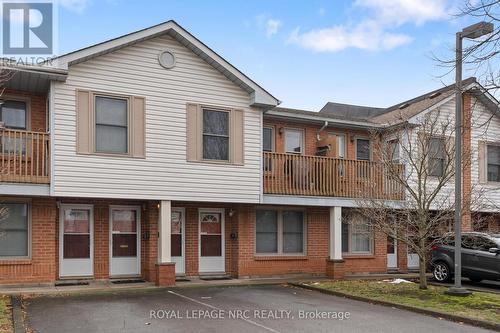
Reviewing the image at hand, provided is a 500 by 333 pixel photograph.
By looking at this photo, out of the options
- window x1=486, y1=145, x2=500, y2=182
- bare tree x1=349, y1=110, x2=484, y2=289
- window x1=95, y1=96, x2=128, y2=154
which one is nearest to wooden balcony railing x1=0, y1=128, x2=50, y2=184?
window x1=95, y1=96, x2=128, y2=154

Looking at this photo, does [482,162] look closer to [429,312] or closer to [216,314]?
[429,312]

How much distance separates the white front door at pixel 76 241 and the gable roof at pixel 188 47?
4.17 meters

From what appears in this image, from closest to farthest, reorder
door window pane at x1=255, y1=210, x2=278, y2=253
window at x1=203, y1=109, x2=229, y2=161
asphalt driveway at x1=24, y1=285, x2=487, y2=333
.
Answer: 1. asphalt driveway at x1=24, y1=285, x2=487, y2=333
2. window at x1=203, y1=109, x2=229, y2=161
3. door window pane at x1=255, y1=210, x2=278, y2=253

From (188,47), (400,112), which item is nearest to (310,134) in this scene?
(400,112)

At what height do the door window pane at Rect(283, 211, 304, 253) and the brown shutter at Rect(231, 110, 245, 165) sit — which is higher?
the brown shutter at Rect(231, 110, 245, 165)

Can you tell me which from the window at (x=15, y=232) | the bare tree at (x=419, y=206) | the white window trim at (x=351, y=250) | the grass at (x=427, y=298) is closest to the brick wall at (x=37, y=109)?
the window at (x=15, y=232)

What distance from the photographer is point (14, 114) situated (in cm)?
1442

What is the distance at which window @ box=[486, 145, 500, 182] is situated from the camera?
20797mm

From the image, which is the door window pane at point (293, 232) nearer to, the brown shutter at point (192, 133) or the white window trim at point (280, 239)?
the white window trim at point (280, 239)

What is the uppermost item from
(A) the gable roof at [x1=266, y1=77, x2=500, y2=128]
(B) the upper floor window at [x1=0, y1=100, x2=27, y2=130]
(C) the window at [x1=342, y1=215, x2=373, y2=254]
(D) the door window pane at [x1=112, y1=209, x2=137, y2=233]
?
(A) the gable roof at [x1=266, y1=77, x2=500, y2=128]

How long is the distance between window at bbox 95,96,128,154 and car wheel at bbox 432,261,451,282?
33.9 ft

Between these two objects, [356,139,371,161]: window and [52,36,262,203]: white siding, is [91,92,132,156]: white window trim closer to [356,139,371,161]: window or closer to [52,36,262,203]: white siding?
[52,36,262,203]: white siding

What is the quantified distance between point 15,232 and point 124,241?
3.02m

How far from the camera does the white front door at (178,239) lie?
16297mm
